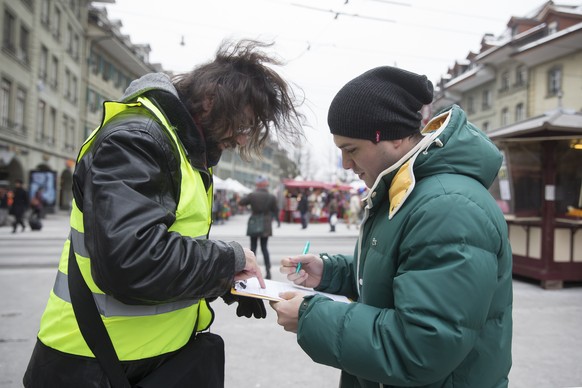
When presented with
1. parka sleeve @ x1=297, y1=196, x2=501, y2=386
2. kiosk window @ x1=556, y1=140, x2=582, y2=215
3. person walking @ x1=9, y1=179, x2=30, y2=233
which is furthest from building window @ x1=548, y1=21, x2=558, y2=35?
parka sleeve @ x1=297, y1=196, x2=501, y2=386

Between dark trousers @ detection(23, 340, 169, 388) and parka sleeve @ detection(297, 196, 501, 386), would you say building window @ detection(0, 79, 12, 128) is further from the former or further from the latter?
parka sleeve @ detection(297, 196, 501, 386)

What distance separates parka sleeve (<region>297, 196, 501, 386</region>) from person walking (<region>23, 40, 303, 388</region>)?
0.46m

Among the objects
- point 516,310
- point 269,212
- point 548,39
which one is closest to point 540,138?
point 516,310

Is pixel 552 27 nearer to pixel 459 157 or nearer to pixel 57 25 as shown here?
pixel 57 25

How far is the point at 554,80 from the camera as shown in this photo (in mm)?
27031

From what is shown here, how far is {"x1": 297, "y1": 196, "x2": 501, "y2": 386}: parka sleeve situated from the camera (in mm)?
1185

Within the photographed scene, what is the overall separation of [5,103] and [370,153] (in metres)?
24.9

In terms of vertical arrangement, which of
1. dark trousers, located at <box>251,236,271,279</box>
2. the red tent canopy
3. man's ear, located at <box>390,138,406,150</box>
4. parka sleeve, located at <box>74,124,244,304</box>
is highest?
the red tent canopy

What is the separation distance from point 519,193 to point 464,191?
8.09m

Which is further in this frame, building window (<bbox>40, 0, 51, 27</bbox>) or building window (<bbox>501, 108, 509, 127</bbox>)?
building window (<bbox>501, 108, 509, 127</bbox>)

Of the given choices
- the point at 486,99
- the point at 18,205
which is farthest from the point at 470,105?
the point at 18,205

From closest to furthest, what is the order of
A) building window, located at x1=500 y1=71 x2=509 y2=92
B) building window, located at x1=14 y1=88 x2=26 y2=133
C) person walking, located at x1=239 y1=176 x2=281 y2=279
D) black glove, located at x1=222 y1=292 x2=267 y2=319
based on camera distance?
black glove, located at x1=222 y1=292 x2=267 y2=319
person walking, located at x1=239 y1=176 x2=281 y2=279
building window, located at x1=14 y1=88 x2=26 y2=133
building window, located at x1=500 y1=71 x2=509 y2=92

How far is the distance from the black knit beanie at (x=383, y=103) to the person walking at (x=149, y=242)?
0.40 m

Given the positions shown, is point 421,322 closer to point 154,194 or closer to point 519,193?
point 154,194
